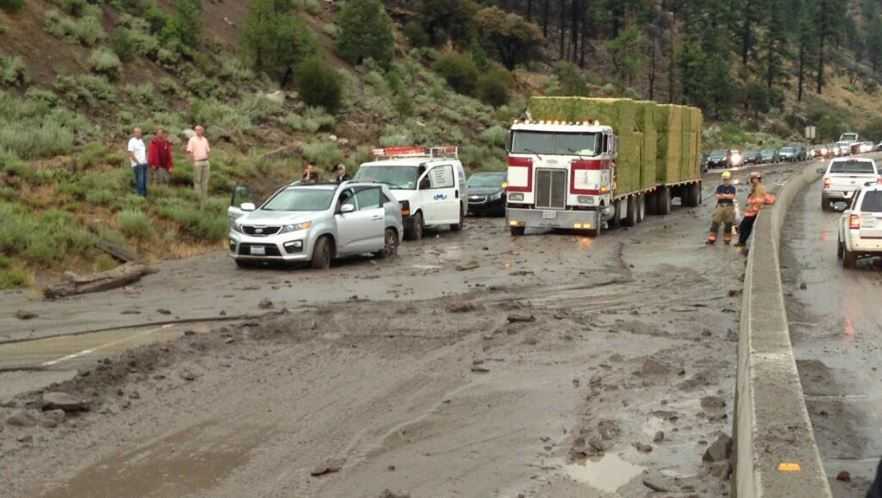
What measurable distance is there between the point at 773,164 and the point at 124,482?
78794mm

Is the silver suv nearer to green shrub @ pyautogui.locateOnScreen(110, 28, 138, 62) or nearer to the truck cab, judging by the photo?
the truck cab

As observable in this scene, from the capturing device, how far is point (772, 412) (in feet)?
24.2

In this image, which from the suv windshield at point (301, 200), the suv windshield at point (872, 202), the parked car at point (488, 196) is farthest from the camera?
the parked car at point (488, 196)

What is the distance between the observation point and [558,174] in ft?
89.2

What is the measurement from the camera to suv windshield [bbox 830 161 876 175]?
39.2 m

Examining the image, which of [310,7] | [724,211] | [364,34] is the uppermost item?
[310,7]

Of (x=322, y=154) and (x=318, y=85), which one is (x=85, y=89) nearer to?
(x=322, y=154)

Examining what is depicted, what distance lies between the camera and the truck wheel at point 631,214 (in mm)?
31125

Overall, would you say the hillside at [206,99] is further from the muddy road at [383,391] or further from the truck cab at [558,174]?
the truck cab at [558,174]

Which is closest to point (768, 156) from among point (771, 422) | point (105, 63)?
point (105, 63)

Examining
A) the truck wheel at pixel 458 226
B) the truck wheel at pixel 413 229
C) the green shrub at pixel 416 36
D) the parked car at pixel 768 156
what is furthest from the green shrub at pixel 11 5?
the parked car at pixel 768 156

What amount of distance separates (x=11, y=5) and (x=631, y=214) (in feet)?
68.4

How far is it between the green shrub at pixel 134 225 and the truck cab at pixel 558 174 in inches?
348

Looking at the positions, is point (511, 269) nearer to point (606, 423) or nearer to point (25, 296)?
point (25, 296)
